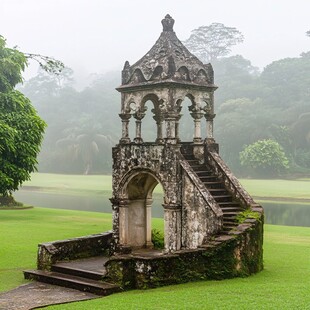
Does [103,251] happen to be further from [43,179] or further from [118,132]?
[118,132]

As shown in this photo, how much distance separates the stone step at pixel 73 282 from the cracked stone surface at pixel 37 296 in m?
0.13

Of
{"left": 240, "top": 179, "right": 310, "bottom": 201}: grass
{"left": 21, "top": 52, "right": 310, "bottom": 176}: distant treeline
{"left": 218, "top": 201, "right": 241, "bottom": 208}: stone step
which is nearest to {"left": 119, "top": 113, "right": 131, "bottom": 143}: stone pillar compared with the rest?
{"left": 218, "top": 201, "right": 241, "bottom": 208}: stone step

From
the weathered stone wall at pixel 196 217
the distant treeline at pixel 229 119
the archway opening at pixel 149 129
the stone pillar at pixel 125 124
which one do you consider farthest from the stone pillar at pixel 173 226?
the archway opening at pixel 149 129

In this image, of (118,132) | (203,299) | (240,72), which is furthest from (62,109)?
(203,299)

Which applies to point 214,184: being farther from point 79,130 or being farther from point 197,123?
point 79,130

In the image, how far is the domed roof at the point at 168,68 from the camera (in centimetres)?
1481

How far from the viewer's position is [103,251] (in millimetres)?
15953

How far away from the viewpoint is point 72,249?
15008 millimetres

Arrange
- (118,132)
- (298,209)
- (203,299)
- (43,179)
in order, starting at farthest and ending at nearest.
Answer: (118,132)
(43,179)
(298,209)
(203,299)

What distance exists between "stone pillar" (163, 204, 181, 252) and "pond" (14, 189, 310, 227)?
70.8 ft

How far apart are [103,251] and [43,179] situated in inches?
2345

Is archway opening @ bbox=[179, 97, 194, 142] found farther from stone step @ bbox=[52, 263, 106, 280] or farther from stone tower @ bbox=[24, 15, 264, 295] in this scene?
stone step @ bbox=[52, 263, 106, 280]

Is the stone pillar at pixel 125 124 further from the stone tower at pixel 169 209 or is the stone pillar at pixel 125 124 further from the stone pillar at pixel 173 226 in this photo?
the stone pillar at pixel 173 226

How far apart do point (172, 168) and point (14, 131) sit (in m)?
11.9
